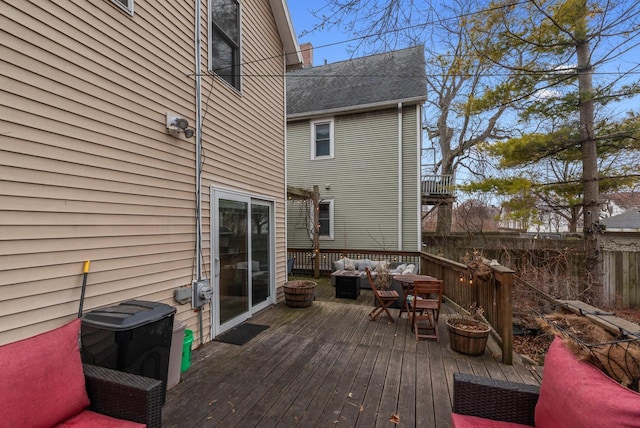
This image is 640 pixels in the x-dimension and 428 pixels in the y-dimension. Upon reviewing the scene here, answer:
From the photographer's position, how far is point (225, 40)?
458 centimetres

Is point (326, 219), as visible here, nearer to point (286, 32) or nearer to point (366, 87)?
point (366, 87)

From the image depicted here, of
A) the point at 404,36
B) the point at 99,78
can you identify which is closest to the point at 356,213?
the point at 404,36

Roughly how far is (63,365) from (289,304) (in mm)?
4146

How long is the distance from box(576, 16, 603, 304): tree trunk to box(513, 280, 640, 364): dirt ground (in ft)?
2.60

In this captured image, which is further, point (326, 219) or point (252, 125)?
point (326, 219)

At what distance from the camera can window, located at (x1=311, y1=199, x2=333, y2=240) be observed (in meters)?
10.6

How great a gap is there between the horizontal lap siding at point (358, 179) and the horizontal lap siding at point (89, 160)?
721 cm

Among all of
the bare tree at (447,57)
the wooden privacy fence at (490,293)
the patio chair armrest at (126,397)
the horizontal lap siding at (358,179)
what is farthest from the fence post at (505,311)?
the horizontal lap siding at (358,179)

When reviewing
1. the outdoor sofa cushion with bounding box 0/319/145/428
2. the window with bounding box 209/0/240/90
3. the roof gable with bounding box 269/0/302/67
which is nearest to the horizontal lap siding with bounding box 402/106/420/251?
the roof gable with bounding box 269/0/302/67

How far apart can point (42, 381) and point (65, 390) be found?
0.13 metres

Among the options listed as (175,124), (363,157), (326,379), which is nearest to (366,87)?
(363,157)

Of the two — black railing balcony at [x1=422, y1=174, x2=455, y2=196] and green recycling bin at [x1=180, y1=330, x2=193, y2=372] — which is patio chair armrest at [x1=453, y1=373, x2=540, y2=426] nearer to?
green recycling bin at [x1=180, y1=330, x2=193, y2=372]

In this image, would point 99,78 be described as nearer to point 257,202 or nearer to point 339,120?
point 257,202

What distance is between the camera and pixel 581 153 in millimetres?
7320
